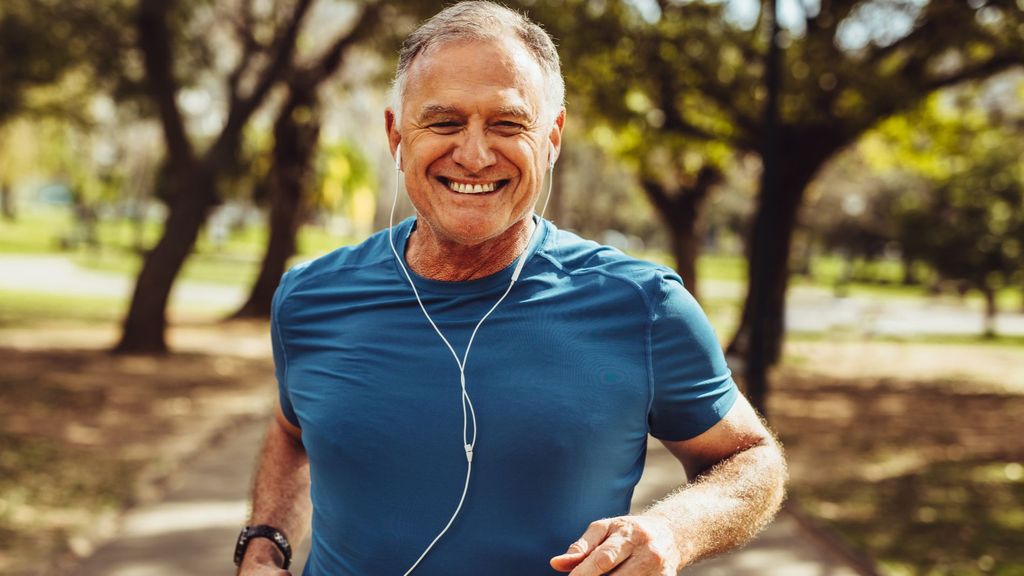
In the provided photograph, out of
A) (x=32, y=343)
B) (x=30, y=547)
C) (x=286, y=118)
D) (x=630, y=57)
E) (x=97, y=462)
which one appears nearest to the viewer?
(x=30, y=547)

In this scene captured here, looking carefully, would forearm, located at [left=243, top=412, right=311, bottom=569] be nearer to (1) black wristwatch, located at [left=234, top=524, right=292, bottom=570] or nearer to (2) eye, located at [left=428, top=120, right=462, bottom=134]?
(1) black wristwatch, located at [left=234, top=524, right=292, bottom=570]

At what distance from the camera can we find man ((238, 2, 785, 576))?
1885 millimetres

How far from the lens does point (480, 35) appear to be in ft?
6.51

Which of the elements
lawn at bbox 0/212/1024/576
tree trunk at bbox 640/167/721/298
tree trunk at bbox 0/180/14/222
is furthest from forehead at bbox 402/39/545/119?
tree trunk at bbox 0/180/14/222

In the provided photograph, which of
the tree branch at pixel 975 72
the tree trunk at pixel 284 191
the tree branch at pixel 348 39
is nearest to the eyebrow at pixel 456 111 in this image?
the tree branch at pixel 975 72

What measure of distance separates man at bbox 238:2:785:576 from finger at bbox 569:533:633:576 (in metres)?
0.01

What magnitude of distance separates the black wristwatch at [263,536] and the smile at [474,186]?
2.91 ft

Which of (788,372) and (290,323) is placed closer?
(290,323)

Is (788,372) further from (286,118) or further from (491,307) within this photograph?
(491,307)

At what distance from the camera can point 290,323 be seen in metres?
2.21

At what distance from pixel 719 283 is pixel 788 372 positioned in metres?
34.8

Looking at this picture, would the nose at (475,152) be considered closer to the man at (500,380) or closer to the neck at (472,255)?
the man at (500,380)

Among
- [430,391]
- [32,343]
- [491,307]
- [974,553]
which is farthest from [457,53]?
[32,343]

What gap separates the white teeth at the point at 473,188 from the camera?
203cm
